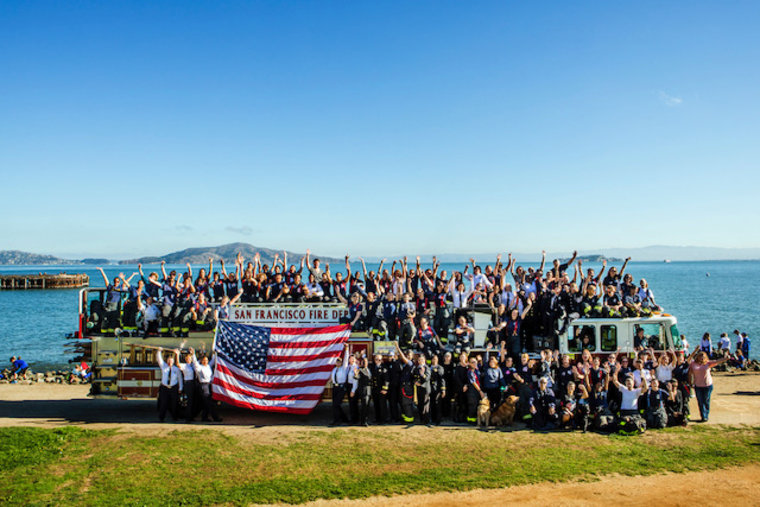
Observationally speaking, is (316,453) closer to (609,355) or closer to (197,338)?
(197,338)

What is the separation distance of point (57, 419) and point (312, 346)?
285 inches

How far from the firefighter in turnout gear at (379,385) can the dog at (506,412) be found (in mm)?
2843

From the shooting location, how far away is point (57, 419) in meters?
14.3

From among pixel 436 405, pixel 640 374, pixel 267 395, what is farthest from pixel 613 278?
pixel 267 395

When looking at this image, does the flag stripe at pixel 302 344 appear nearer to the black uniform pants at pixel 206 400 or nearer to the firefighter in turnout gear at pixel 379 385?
the firefighter in turnout gear at pixel 379 385

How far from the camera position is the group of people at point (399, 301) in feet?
46.8

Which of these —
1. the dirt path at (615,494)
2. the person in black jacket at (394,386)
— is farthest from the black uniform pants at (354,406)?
the dirt path at (615,494)

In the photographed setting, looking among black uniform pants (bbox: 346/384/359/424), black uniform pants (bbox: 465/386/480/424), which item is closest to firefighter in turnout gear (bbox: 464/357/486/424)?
black uniform pants (bbox: 465/386/480/424)

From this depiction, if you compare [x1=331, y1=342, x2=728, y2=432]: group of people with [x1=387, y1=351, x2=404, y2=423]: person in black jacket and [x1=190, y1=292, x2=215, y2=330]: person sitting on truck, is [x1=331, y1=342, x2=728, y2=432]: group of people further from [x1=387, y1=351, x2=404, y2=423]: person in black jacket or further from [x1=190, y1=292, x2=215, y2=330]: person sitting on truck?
[x1=190, y1=292, x2=215, y2=330]: person sitting on truck

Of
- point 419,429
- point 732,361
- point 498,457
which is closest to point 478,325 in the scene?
point 419,429

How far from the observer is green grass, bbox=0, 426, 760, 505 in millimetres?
9250

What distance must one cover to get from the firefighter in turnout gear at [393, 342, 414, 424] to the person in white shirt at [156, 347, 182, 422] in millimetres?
5810

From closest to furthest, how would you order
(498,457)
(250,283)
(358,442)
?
(498,457), (358,442), (250,283)

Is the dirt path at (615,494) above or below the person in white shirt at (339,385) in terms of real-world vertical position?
below
